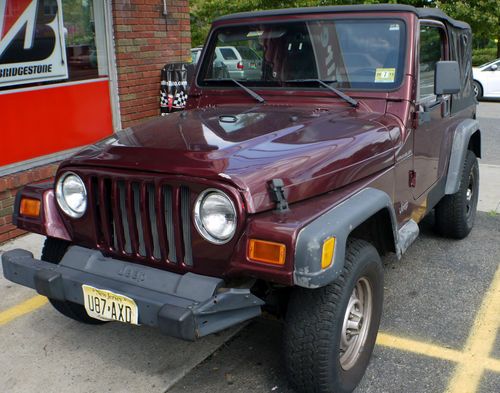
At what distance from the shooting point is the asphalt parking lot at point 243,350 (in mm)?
3025

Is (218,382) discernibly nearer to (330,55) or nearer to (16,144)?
(330,55)

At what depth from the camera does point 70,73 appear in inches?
230

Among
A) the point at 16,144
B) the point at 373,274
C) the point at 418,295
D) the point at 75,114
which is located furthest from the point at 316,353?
the point at 75,114

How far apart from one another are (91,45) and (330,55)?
11.3 feet

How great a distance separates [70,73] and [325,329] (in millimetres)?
4353

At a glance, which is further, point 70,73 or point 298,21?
point 70,73

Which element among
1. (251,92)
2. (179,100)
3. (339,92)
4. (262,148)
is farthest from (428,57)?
(179,100)

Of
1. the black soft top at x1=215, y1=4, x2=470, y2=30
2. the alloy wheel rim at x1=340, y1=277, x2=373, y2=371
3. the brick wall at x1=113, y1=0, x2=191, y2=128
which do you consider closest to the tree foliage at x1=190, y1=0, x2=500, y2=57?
the brick wall at x1=113, y1=0, x2=191, y2=128

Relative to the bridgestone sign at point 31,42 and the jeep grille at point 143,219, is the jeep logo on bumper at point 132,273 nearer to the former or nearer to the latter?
the jeep grille at point 143,219

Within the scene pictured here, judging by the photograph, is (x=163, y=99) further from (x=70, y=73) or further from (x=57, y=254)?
(x=57, y=254)

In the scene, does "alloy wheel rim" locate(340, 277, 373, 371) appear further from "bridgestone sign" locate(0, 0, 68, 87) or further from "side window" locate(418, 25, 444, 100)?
"bridgestone sign" locate(0, 0, 68, 87)

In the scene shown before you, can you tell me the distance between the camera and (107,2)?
620cm

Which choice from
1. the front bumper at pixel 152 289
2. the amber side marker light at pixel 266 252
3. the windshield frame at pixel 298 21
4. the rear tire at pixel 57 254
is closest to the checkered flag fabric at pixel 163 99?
the windshield frame at pixel 298 21

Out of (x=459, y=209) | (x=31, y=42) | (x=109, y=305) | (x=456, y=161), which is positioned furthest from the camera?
(x=31, y=42)
